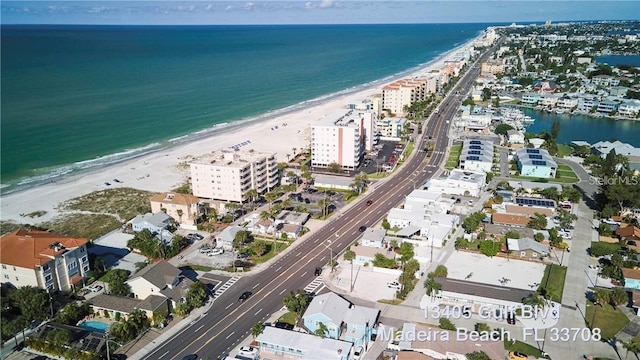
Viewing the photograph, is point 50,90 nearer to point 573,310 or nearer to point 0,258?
point 0,258

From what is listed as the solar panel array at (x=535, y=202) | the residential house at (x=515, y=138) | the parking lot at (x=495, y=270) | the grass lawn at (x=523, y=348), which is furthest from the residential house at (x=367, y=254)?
the residential house at (x=515, y=138)

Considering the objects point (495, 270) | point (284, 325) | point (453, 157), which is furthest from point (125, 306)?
point (453, 157)

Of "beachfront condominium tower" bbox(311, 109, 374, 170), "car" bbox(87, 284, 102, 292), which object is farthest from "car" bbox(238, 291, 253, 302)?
"beachfront condominium tower" bbox(311, 109, 374, 170)

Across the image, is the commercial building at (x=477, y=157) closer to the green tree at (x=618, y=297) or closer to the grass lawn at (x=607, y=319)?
the green tree at (x=618, y=297)

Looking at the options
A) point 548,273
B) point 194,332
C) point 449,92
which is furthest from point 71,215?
point 449,92

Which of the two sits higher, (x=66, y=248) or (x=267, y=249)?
(x=66, y=248)

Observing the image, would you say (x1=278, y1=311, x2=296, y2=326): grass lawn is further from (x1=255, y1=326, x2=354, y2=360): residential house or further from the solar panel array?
the solar panel array
